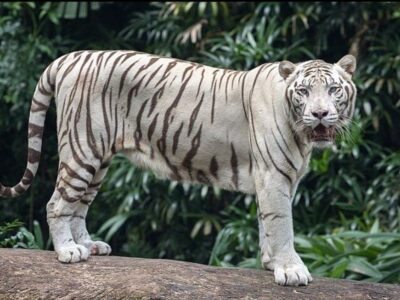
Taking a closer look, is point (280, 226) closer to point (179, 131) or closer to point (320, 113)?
point (320, 113)

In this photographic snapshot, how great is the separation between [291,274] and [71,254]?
125 cm

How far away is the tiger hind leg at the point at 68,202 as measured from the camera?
5867 mm

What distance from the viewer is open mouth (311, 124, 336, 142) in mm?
5398

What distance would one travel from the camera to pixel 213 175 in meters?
5.91

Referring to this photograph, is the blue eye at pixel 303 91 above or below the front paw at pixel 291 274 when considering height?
above

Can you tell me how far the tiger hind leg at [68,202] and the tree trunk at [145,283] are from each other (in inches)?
3.7

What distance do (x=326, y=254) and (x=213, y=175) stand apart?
2.21 metres

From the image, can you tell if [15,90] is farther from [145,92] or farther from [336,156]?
[145,92]

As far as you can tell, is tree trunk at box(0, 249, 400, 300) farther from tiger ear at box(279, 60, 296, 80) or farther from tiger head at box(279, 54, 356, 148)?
tiger ear at box(279, 60, 296, 80)

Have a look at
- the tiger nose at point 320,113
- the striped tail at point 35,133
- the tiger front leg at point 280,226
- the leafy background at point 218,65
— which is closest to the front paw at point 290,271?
the tiger front leg at point 280,226

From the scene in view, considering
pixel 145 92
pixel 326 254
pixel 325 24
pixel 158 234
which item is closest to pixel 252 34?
pixel 325 24

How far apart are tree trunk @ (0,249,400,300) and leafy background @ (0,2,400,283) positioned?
2.33 m

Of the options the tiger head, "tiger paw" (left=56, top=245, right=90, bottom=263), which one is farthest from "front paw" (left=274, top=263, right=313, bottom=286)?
"tiger paw" (left=56, top=245, right=90, bottom=263)

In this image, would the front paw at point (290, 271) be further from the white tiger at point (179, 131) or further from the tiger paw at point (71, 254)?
the tiger paw at point (71, 254)
